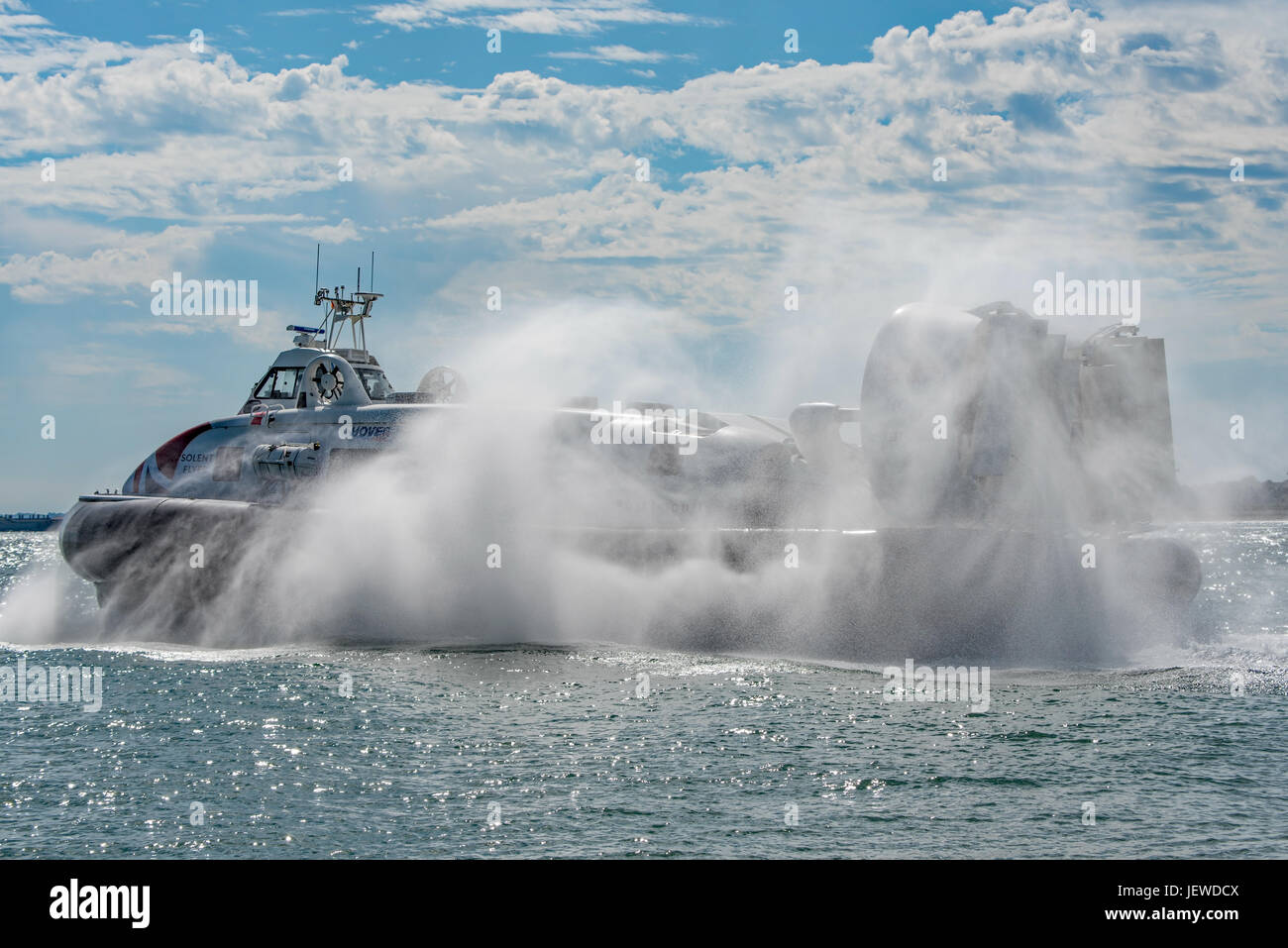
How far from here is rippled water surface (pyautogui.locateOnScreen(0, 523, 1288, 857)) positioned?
6887mm

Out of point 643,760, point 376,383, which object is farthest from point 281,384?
point 643,760

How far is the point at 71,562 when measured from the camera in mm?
16953

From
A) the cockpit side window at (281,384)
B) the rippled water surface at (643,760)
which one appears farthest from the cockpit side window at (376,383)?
the rippled water surface at (643,760)

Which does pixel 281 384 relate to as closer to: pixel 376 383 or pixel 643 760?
pixel 376 383

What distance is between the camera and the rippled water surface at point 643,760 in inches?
271

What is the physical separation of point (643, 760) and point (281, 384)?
38.5 feet

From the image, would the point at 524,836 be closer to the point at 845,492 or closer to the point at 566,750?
the point at 566,750

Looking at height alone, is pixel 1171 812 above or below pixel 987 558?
below

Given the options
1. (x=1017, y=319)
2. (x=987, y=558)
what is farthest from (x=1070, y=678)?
(x=1017, y=319)

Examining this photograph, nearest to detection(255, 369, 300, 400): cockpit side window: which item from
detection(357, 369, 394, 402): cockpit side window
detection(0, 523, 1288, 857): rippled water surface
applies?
detection(357, 369, 394, 402): cockpit side window

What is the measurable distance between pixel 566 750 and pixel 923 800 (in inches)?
105

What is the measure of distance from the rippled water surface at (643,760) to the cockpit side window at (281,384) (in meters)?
6.55
